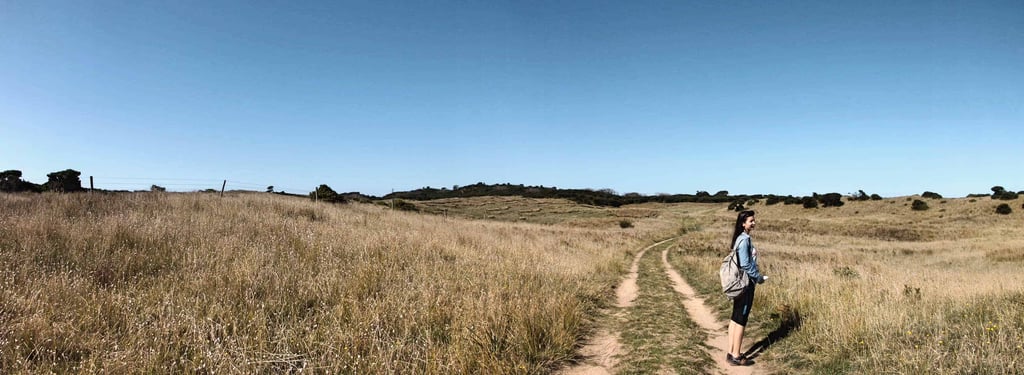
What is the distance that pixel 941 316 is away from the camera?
632 cm

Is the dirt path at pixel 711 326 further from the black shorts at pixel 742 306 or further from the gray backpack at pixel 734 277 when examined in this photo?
the gray backpack at pixel 734 277

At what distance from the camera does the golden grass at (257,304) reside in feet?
14.3

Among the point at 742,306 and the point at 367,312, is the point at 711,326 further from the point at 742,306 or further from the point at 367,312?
the point at 367,312

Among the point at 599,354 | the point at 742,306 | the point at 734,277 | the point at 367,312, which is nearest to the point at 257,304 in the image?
the point at 367,312

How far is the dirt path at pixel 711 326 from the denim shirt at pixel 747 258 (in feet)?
4.25

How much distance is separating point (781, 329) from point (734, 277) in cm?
225

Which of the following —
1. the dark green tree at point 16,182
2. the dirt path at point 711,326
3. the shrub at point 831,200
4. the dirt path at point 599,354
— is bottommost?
the dirt path at point 711,326

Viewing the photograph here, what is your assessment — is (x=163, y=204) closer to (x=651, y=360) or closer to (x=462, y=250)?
(x=462, y=250)

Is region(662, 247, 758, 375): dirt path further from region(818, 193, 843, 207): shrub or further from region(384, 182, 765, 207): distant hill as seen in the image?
region(384, 182, 765, 207): distant hill

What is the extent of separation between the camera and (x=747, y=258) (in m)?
6.02

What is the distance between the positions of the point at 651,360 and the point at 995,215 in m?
65.0

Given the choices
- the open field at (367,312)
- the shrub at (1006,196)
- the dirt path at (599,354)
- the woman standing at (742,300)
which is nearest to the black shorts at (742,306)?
the woman standing at (742,300)

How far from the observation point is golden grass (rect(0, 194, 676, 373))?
4.36m

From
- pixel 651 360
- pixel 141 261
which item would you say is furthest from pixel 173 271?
pixel 651 360
